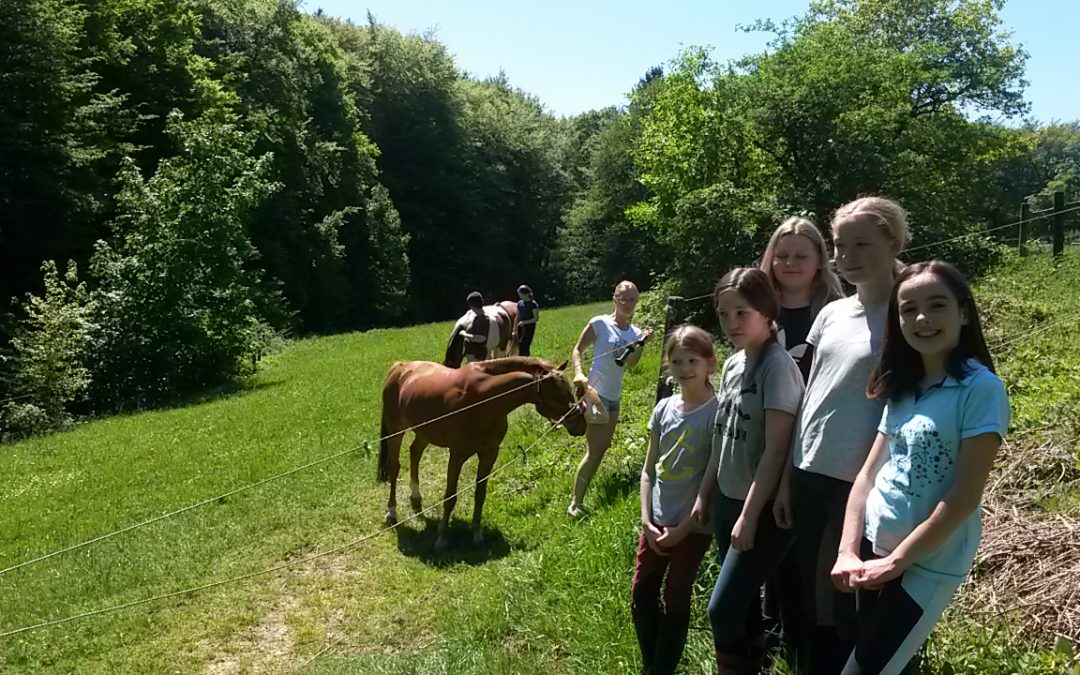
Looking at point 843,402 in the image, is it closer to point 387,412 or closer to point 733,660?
point 733,660

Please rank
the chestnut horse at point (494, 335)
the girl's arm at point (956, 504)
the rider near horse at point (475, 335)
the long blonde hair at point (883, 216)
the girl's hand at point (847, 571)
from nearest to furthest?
the girl's arm at point (956, 504) → the girl's hand at point (847, 571) → the long blonde hair at point (883, 216) → the chestnut horse at point (494, 335) → the rider near horse at point (475, 335)

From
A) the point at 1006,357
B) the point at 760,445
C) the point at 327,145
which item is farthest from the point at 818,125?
the point at 327,145

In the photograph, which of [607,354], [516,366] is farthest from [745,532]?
[516,366]

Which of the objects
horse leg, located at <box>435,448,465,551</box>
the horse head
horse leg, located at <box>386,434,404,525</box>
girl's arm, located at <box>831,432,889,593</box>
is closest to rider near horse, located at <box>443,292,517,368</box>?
horse leg, located at <box>386,434,404,525</box>

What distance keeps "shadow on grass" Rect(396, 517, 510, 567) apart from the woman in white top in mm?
742

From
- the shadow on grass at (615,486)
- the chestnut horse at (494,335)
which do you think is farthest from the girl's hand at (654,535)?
the chestnut horse at (494,335)

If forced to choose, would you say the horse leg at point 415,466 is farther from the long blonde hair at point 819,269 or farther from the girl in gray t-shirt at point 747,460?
the long blonde hair at point 819,269

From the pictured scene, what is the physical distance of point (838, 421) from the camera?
2607mm

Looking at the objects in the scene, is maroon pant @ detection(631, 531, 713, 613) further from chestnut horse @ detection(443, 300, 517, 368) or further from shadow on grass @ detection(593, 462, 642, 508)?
chestnut horse @ detection(443, 300, 517, 368)

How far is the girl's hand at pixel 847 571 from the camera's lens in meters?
2.27

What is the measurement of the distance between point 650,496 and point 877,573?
134 cm

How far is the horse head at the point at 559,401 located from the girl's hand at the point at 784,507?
11.0ft

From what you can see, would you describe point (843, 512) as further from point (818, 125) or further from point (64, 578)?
point (818, 125)

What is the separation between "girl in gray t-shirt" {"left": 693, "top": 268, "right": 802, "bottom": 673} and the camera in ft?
9.30
